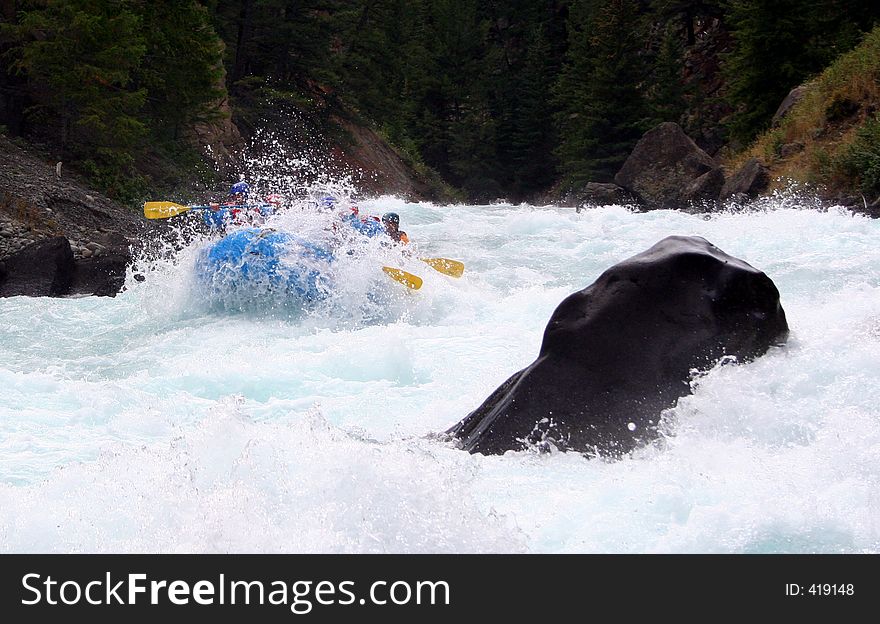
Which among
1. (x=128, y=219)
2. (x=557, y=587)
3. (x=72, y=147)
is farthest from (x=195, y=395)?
(x=72, y=147)

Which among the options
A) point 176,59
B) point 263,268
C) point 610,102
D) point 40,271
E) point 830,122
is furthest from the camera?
point 610,102

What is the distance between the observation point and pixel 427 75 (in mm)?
40688

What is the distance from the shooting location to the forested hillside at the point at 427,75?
15.3 metres

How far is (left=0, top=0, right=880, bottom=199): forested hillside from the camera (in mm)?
15258

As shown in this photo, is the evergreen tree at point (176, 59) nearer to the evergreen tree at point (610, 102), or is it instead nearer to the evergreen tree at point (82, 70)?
the evergreen tree at point (82, 70)

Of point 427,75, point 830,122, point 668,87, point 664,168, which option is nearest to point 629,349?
point 830,122

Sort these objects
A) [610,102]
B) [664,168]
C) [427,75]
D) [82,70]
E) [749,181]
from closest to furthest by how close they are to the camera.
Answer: [82,70] → [749,181] → [664,168] → [610,102] → [427,75]

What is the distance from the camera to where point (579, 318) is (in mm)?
4965

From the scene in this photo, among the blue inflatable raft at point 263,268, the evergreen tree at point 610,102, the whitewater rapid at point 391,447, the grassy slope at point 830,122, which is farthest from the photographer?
the evergreen tree at point 610,102

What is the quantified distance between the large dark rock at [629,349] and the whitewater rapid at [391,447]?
0.44 feet

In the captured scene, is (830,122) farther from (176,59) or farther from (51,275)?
(51,275)

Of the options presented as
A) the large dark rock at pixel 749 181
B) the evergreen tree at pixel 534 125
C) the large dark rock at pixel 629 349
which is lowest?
the evergreen tree at pixel 534 125

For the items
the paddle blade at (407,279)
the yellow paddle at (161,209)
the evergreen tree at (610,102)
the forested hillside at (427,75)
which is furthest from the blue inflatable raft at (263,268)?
the evergreen tree at (610,102)

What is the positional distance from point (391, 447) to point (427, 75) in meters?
37.8
